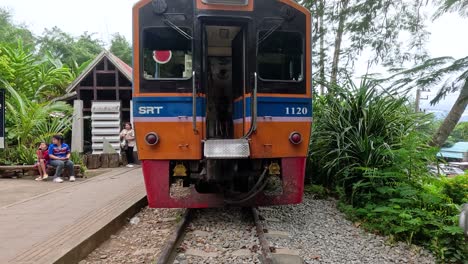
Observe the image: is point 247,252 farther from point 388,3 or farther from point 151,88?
point 388,3

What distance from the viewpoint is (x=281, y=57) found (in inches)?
211

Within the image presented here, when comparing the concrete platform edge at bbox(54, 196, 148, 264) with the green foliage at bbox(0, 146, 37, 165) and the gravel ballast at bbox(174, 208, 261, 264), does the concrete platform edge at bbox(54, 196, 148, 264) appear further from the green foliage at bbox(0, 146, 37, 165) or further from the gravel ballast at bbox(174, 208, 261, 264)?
the green foliage at bbox(0, 146, 37, 165)

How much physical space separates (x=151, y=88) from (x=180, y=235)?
6.36 ft

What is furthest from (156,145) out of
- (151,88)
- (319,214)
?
(319,214)

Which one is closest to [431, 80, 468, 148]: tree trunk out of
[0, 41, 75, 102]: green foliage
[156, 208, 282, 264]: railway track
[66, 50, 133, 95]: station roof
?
[156, 208, 282, 264]: railway track

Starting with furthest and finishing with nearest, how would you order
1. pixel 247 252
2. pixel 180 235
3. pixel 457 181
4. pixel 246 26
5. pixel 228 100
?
pixel 228 100 → pixel 457 181 → pixel 246 26 → pixel 180 235 → pixel 247 252

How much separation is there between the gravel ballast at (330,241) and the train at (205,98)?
520 mm

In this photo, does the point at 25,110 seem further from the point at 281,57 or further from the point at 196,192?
the point at 281,57

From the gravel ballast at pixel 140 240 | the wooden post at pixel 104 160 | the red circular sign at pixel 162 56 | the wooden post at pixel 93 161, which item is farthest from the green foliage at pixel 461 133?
the red circular sign at pixel 162 56

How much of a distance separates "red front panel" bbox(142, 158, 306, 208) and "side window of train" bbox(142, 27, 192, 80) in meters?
1.19

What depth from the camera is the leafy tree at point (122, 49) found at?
37.3 m

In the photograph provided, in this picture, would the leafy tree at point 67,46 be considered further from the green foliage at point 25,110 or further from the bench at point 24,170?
the bench at point 24,170

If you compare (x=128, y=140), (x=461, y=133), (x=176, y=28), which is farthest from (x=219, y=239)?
(x=461, y=133)

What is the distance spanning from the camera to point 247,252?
4285mm
